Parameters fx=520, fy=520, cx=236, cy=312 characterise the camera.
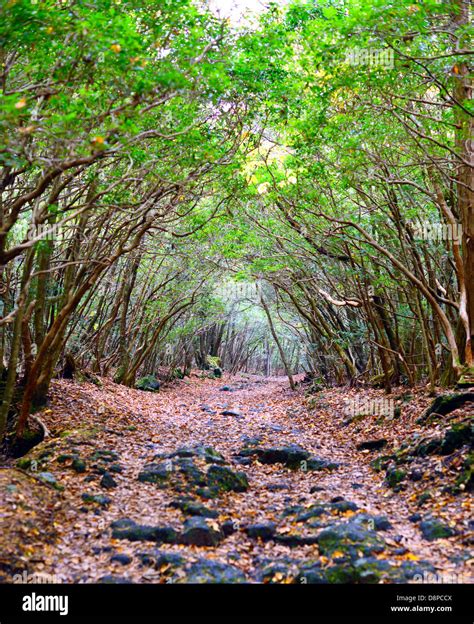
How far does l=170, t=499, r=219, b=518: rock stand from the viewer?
623 centimetres

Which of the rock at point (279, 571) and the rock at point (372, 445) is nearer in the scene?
the rock at point (279, 571)

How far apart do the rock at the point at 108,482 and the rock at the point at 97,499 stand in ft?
1.25

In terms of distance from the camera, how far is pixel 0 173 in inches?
273

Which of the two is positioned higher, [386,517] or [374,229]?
[374,229]

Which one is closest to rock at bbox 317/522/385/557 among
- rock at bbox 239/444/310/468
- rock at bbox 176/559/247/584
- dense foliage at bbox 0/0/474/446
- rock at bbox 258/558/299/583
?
rock at bbox 258/558/299/583

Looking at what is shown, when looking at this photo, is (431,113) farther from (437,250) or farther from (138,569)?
(138,569)

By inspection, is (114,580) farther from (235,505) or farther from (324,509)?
(324,509)

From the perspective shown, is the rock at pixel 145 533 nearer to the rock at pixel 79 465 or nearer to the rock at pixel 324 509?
the rock at pixel 324 509

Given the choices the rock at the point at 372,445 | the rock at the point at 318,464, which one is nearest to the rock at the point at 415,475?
the rock at the point at 318,464

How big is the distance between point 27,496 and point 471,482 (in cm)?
520

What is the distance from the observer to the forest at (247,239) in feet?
17.3

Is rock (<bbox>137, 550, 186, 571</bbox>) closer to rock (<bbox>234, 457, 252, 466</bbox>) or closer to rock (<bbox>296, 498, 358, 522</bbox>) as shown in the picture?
rock (<bbox>296, 498, 358, 522</bbox>)
